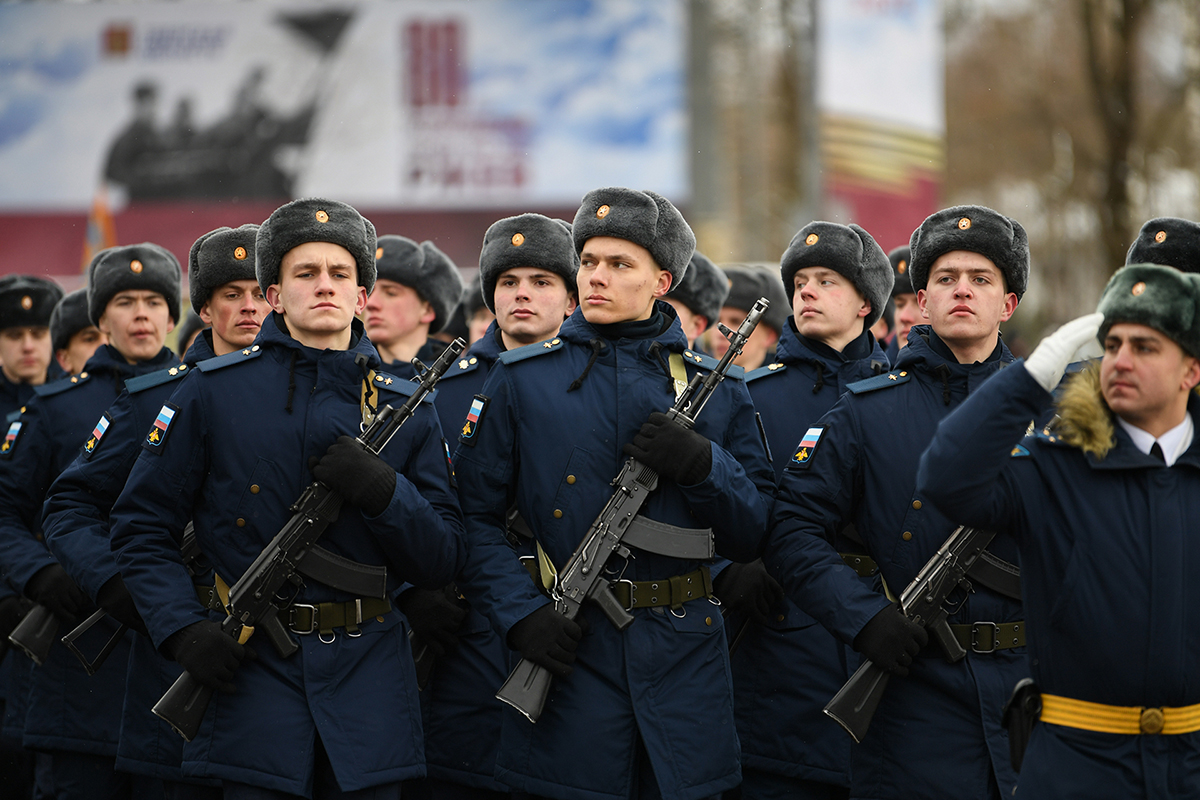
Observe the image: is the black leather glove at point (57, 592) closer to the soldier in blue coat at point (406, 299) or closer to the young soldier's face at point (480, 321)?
the soldier in blue coat at point (406, 299)

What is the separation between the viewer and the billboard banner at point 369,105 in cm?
2773

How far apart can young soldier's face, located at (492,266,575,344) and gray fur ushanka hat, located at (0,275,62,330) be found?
10.5ft

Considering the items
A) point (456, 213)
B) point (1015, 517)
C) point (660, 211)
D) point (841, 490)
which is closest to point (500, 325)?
point (660, 211)

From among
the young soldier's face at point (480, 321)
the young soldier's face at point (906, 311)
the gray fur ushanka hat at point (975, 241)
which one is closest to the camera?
the gray fur ushanka hat at point (975, 241)

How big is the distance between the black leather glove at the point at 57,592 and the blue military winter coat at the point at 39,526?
4 centimetres

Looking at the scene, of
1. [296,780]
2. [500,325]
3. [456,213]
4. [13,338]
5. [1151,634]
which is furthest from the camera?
[456,213]

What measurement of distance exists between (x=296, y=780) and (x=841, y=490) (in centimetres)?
200

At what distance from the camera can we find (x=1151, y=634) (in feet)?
12.8

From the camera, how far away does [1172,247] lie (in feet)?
19.5

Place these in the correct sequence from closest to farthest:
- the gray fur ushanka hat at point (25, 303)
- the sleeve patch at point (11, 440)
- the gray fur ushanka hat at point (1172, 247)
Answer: the gray fur ushanka hat at point (1172, 247), the sleeve patch at point (11, 440), the gray fur ushanka hat at point (25, 303)

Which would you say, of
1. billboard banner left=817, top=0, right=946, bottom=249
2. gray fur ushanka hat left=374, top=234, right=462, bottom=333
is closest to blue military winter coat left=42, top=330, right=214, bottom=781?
gray fur ushanka hat left=374, top=234, right=462, bottom=333

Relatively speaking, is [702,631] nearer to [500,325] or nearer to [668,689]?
[668,689]

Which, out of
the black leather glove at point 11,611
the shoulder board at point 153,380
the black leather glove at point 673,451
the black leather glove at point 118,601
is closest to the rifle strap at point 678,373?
the black leather glove at point 673,451

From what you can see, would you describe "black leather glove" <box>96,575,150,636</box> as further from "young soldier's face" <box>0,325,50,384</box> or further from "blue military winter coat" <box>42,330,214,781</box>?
"young soldier's face" <box>0,325,50,384</box>
